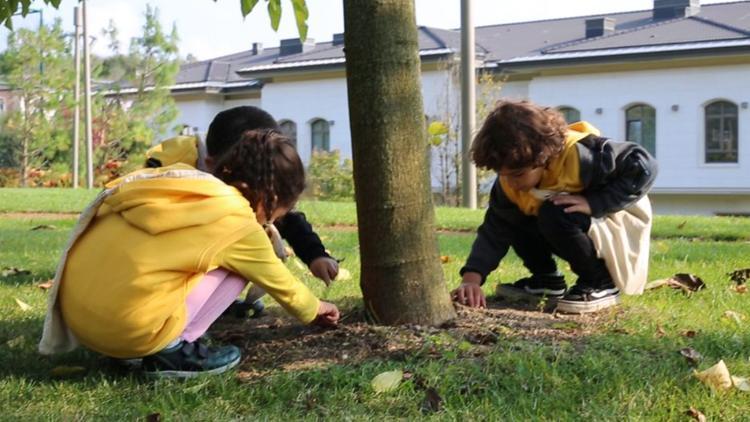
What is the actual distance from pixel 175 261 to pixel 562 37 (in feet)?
103

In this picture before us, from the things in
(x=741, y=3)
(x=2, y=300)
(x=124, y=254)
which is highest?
(x=741, y=3)

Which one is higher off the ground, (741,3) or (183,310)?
(741,3)

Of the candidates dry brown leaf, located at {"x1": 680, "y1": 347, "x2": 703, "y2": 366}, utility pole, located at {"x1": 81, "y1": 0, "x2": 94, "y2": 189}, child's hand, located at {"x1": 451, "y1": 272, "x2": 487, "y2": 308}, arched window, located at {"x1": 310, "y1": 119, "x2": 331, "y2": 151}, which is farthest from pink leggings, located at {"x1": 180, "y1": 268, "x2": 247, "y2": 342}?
arched window, located at {"x1": 310, "y1": 119, "x2": 331, "y2": 151}

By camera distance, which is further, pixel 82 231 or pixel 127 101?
pixel 127 101

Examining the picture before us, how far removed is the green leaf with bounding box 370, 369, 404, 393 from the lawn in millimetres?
22

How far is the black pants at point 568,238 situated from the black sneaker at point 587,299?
0.03m

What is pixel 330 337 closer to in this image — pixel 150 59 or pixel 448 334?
pixel 448 334

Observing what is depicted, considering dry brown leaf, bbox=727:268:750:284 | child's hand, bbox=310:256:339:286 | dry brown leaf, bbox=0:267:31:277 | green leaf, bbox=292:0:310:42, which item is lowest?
dry brown leaf, bbox=727:268:750:284

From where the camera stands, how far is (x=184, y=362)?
3.26m

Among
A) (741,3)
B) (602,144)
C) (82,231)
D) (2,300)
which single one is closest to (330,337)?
(82,231)

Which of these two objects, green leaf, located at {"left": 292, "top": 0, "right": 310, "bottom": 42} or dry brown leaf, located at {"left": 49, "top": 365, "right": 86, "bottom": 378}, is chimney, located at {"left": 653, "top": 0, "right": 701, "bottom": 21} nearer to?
green leaf, located at {"left": 292, "top": 0, "right": 310, "bottom": 42}

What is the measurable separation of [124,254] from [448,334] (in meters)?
1.10

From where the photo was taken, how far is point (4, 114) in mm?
34781

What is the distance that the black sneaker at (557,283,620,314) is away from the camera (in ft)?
13.1
